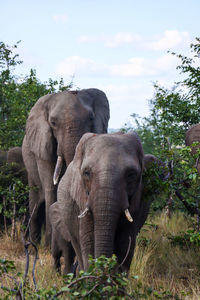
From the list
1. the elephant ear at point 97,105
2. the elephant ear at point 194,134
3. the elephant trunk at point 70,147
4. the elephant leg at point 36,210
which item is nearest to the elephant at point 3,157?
the elephant leg at point 36,210

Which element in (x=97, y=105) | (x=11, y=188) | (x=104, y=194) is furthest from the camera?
(x=11, y=188)

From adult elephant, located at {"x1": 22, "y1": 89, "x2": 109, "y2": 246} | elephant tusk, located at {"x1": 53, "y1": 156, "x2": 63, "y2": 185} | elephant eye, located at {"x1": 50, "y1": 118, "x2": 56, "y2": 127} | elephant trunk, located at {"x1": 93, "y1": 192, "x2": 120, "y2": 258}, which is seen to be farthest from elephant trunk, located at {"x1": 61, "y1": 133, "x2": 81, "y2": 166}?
elephant trunk, located at {"x1": 93, "y1": 192, "x2": 120, "y2": 258}

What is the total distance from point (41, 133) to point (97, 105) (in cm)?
99

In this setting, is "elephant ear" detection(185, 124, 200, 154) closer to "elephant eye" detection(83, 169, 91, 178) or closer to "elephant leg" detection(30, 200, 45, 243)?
"elephant leg" detection(30, 200, 45, 243)

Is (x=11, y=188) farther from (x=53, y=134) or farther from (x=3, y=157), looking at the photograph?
(x=53, y=134)

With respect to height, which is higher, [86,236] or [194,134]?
[194,134]

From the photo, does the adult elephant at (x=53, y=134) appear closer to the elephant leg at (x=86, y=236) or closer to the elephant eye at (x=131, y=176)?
the elephant leg at (x=86, y=236)

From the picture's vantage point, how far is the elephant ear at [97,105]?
8164 millimetres

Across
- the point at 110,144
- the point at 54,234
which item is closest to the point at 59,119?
the point at 54,234

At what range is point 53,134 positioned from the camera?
8227 millimetres

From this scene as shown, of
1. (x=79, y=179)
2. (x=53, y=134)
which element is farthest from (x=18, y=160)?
(x=79, y=179)

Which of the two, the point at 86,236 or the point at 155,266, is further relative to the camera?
the point at 155,266

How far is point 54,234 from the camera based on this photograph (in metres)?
6.43

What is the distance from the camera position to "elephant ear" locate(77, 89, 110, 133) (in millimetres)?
8164
